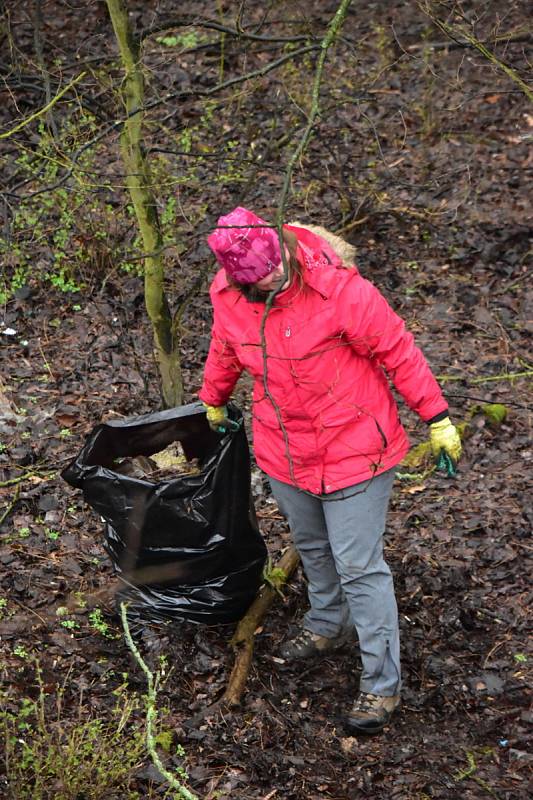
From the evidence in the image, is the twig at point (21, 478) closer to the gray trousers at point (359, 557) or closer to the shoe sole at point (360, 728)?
the gray trousers at point (359, 557)

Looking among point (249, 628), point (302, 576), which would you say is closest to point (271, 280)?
point (249, 628)

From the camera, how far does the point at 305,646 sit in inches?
143

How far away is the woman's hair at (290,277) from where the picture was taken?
2.79 m

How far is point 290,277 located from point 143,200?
3.90 feet

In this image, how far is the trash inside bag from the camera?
10.9 feet

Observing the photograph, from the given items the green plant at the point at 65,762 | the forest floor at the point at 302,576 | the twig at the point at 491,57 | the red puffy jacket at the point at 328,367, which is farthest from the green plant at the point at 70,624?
the twig at the point at 491,57

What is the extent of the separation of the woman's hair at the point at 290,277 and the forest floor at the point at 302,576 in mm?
1349

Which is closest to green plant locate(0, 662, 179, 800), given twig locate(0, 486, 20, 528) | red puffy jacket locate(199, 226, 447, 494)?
red puffy jacket locate(199, 226, 447, 494)

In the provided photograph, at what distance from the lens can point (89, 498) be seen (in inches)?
134

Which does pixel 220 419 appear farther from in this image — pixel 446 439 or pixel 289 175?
pixel 289 175

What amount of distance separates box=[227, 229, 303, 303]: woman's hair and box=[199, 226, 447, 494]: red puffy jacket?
0.09 feet

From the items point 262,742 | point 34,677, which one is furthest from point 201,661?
point 34,677

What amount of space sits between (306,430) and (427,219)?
13.3 feet

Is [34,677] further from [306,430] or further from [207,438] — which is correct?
[306,430]
